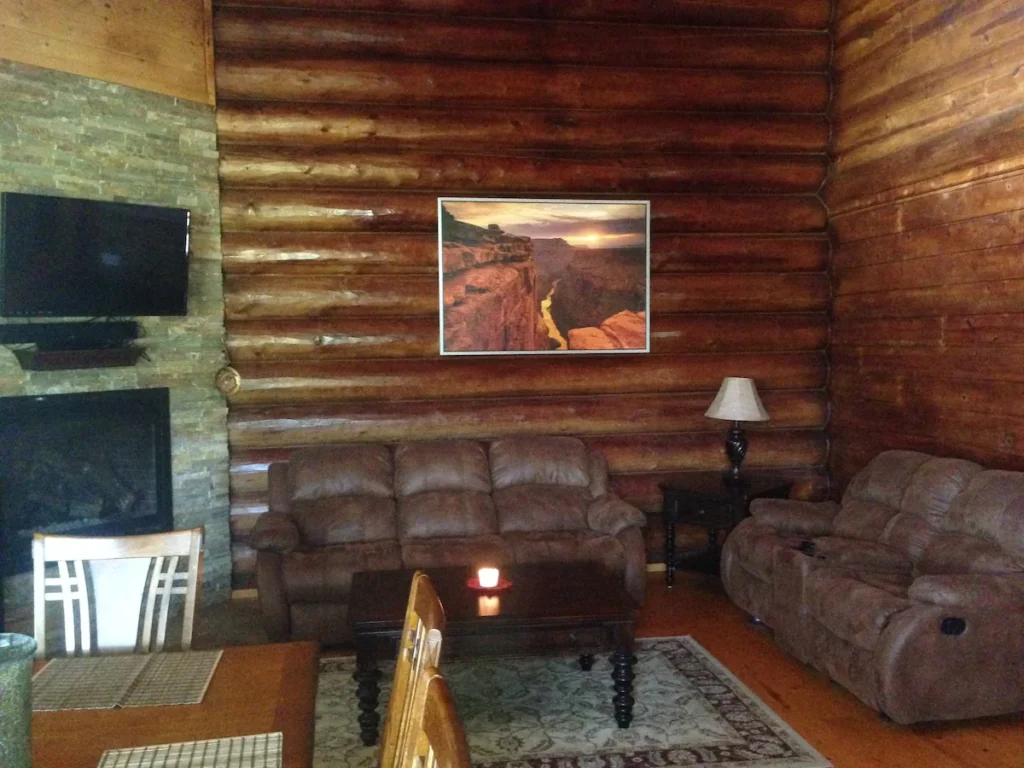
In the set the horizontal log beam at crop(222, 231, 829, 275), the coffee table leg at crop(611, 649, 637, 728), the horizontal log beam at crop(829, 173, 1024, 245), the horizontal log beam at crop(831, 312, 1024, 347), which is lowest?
the coffee table leg at crop(611, 649, 637, 728)

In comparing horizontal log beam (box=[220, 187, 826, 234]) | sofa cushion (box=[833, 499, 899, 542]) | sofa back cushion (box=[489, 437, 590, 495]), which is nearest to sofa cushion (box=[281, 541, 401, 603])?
sofa back cushion (box=[489, 437, 590, 495])

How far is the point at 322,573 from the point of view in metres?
3.90

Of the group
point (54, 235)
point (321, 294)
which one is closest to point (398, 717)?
point (54, 235)

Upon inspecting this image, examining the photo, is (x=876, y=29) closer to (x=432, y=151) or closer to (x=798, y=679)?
(x=432, y=151)

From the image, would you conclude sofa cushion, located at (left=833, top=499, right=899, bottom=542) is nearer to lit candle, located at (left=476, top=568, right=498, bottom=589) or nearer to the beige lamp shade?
the beige lamp shade

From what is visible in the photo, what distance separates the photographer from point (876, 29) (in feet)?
15.7

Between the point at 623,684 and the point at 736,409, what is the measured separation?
2.15m

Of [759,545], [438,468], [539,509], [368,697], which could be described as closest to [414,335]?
[438,468]

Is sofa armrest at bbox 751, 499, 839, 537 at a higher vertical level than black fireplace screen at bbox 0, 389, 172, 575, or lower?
lower

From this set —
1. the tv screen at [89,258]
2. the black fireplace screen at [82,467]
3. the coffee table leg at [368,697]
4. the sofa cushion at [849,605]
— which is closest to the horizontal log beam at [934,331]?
the sofa cushion at [849,605]

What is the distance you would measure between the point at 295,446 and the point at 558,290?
1.89 m

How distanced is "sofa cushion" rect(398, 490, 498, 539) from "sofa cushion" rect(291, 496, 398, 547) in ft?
0.27

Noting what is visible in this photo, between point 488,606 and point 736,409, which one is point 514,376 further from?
point 488,606

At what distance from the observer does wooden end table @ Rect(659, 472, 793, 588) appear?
15.6ft
